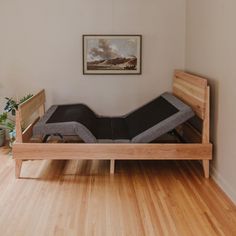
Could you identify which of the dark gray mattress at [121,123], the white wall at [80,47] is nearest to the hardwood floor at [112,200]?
the dark gray mattress at [121,123]

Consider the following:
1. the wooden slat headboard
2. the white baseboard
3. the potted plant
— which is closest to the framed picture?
the wooden slat headboard

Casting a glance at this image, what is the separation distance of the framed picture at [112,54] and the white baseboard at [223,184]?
182 cm

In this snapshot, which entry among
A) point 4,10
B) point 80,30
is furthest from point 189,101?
point 4,10

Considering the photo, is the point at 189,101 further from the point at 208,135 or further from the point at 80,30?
the point at 80,30

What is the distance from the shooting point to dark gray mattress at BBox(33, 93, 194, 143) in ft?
12.2

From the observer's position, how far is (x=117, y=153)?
3689 mm

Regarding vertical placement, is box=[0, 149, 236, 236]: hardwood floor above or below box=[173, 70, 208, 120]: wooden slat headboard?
below

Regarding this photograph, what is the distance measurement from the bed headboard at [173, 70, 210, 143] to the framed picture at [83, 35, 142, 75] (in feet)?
2.14

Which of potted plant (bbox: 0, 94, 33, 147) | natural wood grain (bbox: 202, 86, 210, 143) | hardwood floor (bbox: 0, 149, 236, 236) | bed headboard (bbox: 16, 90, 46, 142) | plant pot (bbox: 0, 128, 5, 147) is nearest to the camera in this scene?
hardwood floor (bbox: 0, 149, 236, 236)

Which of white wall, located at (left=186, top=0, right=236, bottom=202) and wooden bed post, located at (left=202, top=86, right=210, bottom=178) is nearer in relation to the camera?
white wall, located at (left=186, top=0, right=236, bottom=202)

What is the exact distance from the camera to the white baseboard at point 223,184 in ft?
10.3

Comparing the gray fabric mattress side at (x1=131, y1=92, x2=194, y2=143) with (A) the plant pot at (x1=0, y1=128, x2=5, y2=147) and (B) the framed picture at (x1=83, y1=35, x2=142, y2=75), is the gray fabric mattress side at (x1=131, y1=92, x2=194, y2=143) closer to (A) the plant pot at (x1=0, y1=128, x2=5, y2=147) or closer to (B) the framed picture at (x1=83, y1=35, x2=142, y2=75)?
(B) the framed picture at (x1=83, y1=35, x2=142, y2=75)

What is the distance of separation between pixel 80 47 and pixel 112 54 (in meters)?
0.42

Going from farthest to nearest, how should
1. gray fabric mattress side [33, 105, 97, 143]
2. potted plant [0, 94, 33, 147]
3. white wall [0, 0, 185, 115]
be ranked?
1. white wall [0, 0, 185, 115]
2. potted plant [0, 94, 33, 147]
3. gray fabric mattress side [33, 105, 97, 143]
